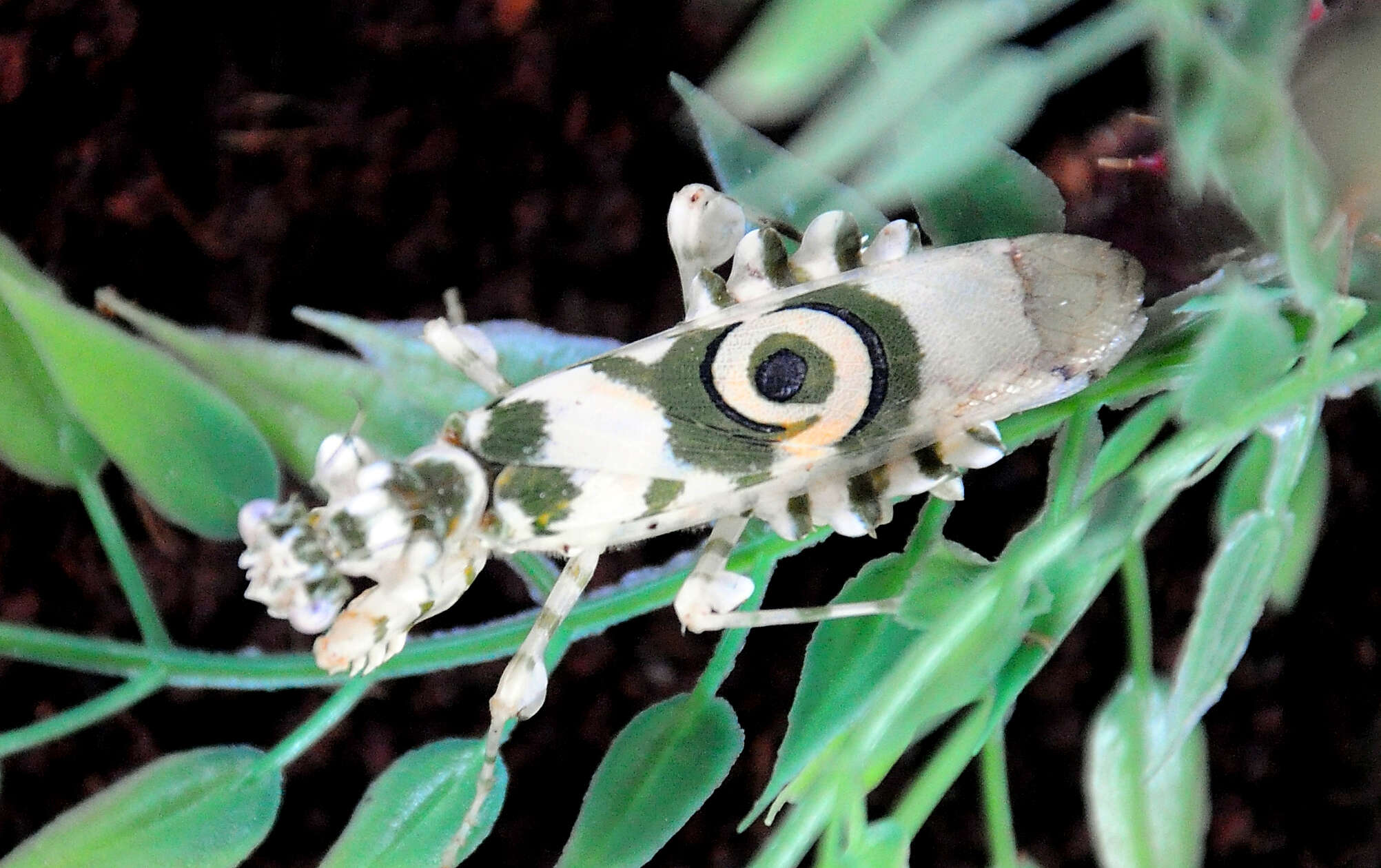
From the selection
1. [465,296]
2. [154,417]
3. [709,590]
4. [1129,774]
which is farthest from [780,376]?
[465,296]

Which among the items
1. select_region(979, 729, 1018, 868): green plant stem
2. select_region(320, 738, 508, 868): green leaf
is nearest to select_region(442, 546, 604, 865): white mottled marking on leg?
select_region(320, 738, 508, 868): green leaf

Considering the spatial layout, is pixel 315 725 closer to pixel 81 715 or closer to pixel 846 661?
pixel 81 715

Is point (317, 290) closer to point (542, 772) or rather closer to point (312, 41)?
point (312, 41)

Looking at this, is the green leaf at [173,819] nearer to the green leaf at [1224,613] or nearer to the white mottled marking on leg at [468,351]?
the white mottled marking on leg at [468,351]

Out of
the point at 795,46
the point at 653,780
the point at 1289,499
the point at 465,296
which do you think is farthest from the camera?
the point at 465,296

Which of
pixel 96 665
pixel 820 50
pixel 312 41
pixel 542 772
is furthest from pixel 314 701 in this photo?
pixel 820 50

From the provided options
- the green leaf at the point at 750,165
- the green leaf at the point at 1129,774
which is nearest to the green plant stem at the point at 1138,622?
the green leaf at the point at 1129,774
